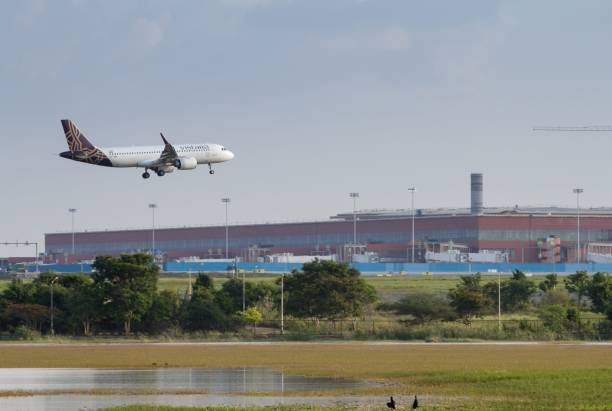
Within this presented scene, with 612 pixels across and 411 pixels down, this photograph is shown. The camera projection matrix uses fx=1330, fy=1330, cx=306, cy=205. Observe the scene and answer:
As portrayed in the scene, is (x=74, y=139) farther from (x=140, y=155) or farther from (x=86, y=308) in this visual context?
(x=86, y=308)

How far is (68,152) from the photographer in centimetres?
13038

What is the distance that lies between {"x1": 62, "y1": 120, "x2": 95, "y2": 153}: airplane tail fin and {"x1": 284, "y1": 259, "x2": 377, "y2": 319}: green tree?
86.4 ft

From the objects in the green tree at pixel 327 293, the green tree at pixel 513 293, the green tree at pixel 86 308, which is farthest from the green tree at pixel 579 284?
the green tree at pixel 86 308

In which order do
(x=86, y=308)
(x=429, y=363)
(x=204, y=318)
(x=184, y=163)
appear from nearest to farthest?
(x=429, y=363)
(x=86, y=308)
(x=204, y=318)
(x=184, y=163)

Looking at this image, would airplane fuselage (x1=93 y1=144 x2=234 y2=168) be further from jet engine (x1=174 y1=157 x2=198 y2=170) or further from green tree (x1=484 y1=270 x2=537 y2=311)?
green tree (x1=484 y1=270 x2=537 y2=311)

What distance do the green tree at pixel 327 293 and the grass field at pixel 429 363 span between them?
71.7 ft

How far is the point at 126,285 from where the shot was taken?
116250 mm

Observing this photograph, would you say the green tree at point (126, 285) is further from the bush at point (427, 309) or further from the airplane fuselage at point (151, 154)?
the bush at point (427, 309)

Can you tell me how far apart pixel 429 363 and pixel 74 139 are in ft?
226

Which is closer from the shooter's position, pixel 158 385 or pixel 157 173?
pixel 158 385

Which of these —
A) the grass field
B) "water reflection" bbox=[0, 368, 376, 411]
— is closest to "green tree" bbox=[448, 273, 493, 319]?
the grass field

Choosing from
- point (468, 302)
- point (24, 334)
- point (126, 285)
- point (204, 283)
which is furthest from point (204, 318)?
point (468, 302)

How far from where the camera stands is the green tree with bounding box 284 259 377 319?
123 metres

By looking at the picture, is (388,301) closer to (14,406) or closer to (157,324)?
(157,324)
